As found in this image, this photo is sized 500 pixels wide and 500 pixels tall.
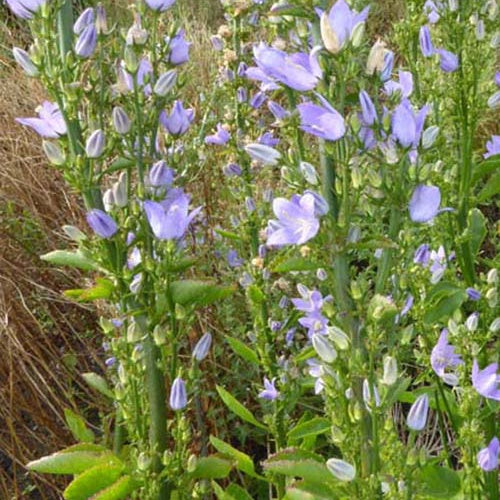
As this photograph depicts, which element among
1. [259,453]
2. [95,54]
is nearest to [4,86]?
[259,453]

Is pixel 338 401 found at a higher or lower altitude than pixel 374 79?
lower

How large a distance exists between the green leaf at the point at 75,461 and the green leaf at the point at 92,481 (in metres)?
0.02

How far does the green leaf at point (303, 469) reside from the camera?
1429mm

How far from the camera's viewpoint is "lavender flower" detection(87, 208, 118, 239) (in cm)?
144

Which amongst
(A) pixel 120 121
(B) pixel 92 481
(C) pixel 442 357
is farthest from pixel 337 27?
(B) pixel 92 481

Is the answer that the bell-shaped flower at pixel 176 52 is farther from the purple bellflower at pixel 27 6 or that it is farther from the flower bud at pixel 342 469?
the flower bud at pixel 342 469

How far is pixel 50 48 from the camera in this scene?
146cm

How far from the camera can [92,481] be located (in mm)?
1544

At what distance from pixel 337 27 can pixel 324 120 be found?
0.15 metres

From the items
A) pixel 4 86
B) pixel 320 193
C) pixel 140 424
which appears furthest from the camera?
pixel 4 86

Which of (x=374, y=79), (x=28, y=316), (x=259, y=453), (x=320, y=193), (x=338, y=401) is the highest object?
(x=374, y=79)

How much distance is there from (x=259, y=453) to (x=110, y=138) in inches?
71.7

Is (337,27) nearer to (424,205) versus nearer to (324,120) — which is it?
(324,120)

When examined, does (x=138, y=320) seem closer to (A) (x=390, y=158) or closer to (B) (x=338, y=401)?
(B) (x=338, y=401)
